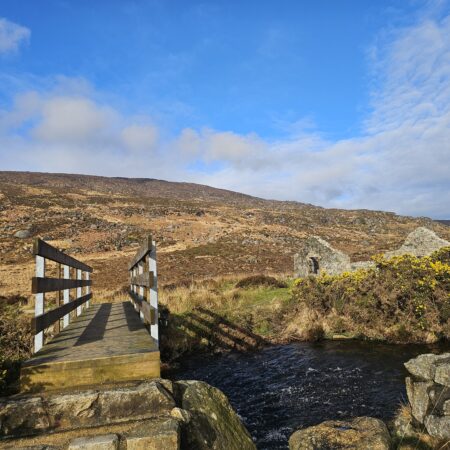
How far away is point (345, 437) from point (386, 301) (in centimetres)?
977

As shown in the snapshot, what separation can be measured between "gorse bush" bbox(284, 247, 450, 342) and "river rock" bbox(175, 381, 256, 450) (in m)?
10.1

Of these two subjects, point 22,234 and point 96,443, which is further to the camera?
point 22,234

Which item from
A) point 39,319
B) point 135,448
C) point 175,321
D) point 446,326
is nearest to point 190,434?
point 135,448

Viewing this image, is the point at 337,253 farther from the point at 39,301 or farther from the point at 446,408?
the point at 39,301

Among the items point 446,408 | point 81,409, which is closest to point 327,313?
point 446,408

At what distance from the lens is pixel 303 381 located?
930 cm

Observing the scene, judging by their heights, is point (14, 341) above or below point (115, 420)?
below

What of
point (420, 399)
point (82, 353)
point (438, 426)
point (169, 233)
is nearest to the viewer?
point (82, 353)

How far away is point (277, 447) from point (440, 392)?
110 inches

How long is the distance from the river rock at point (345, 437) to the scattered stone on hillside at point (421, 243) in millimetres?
17115

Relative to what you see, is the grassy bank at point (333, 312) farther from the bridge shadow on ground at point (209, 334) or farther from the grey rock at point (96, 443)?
the grey rock at point (96, 443)

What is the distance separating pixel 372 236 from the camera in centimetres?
6275

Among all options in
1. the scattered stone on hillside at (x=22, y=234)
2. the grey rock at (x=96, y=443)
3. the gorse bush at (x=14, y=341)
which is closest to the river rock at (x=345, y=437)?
the grey rock at (x=96, y=443)

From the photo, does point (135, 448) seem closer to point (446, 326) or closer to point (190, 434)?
point (190, 434)
